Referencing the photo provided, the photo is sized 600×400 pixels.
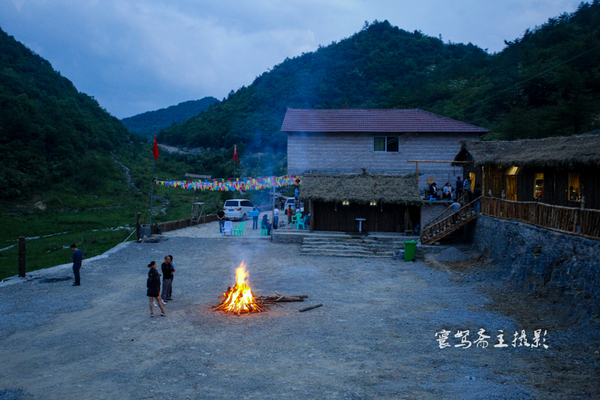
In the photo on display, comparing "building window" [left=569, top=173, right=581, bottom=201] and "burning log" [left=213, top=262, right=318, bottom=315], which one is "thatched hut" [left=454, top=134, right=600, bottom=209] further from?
"burning log" [left=213, top=262, right=318, bottom=315]

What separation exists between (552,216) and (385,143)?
15.6 m

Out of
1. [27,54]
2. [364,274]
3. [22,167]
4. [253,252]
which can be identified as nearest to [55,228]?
[22,167]

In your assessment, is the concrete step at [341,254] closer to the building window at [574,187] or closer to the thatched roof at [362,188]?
the thatched roof at [362,188]

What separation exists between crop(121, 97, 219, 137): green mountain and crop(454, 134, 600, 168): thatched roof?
89899mm

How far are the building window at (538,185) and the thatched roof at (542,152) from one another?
1340 mm

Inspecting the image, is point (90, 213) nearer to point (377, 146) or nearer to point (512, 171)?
point (377, 146)

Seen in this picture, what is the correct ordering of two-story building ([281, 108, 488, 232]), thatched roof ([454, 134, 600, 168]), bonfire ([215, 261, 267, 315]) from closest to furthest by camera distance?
1. bonfire ([215, 261, 267, 315])
2. thatched roof ([454, 134, 600, 168])
3. two-story building ([281, 108, 488, 232])

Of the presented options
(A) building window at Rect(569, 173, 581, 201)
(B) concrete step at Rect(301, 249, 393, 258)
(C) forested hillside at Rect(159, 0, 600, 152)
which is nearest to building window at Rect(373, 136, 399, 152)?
(B) concrete step at Rect(301, 249, 393, 258)

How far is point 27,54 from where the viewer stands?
226 ft

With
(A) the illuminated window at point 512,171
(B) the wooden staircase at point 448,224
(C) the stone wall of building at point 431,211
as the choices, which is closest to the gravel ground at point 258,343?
(B) the wooden staircase at point 448,224

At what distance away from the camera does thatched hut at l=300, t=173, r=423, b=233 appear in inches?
821

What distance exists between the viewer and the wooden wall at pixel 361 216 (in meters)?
21.8

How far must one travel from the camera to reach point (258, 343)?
27.5ft

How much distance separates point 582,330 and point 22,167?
167 feet
